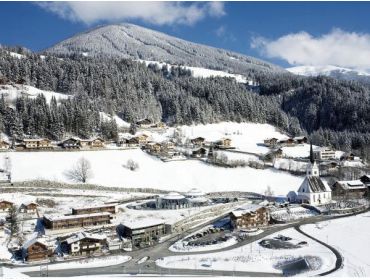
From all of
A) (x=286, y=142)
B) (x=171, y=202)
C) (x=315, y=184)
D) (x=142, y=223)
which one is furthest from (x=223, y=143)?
(x=142, y=223)

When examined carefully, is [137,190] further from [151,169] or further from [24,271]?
[24,271]

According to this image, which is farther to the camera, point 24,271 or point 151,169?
point 151,169

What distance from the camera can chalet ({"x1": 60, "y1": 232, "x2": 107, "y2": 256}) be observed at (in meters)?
45.3

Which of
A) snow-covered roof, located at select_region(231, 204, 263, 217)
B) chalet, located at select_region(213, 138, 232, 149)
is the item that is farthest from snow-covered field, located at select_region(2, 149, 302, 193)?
chalet, located at select_region(213, 138, 232, 149)

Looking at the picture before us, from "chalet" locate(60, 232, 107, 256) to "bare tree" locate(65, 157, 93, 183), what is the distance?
22.2 metres

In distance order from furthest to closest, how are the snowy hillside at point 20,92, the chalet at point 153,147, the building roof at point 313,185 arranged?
the snowy hillside at point 20,92, the chalet at point 153,147, the building roof at point 313,185

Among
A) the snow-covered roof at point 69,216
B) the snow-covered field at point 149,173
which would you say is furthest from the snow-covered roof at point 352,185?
the snow-covered roof at point 69,216

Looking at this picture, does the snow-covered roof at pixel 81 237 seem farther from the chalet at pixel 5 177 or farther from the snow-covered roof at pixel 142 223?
the chalet at pixel 5 177

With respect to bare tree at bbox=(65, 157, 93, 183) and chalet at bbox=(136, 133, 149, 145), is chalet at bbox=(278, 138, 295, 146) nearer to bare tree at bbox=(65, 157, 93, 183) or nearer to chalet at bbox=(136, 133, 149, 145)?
chalet at bbox=(136, 133, 149, 145)

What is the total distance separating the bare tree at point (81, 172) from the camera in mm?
68562

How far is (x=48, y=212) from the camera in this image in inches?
2222

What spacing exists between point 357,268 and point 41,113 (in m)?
62.5

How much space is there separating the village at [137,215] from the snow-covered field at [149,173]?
2213 mm

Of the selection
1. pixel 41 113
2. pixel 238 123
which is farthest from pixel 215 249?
pixel 238 123
